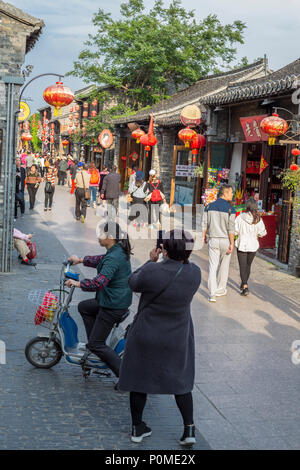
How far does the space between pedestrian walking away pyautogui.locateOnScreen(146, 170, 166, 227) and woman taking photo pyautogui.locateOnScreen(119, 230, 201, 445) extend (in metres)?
11.2

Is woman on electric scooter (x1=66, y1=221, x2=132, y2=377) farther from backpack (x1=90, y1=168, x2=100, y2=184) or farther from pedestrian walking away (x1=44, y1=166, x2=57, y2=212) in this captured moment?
backpack (x1=90, y1=168, x2=100, y2=184)

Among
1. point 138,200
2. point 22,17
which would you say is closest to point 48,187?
point 138,200

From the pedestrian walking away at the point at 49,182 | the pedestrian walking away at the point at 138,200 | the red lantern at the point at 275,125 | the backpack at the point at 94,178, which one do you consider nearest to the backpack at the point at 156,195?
the pedestrian walking away at the point at 138,200

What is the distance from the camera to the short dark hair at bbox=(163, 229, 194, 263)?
4242mm

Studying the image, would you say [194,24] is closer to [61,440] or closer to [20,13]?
[20,13]

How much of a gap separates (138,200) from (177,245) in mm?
11390

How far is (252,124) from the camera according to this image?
14594mm

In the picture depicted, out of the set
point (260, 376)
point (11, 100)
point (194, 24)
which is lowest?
point (260, 376)

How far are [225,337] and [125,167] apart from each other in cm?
2439

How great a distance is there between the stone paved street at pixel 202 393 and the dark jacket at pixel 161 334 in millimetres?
490

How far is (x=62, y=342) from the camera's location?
5.58 meters

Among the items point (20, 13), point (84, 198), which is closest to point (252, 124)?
point (84, 198)

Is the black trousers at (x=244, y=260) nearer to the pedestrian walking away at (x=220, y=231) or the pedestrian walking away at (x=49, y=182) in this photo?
the pedestrian walking away at (x=220, y=231)

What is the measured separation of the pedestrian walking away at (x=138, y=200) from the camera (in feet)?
50.7
